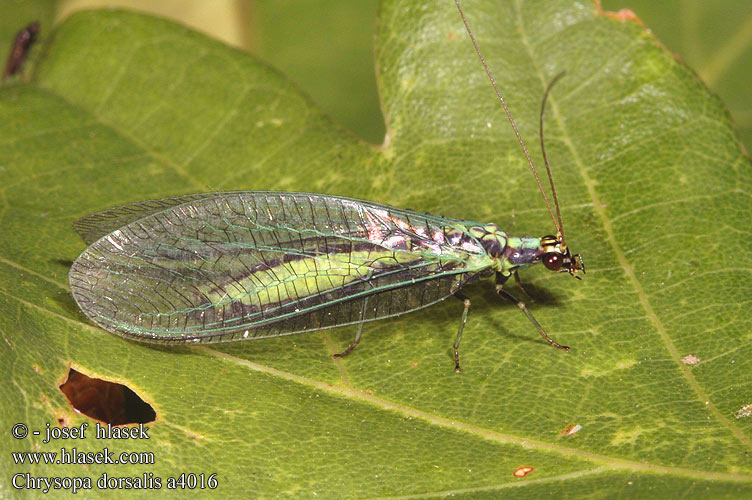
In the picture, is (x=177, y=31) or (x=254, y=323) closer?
(x=254, y=323)

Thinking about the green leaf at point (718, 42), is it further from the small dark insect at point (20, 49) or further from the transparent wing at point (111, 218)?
the small dark insect at point (20, 49)

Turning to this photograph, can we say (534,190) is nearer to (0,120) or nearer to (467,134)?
(467,134)

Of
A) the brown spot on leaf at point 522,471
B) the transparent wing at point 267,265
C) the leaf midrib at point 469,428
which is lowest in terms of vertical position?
the brown spot on leaf at point 522,471

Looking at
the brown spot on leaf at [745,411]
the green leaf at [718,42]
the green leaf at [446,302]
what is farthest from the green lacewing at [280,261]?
the green leaf at [718,42]

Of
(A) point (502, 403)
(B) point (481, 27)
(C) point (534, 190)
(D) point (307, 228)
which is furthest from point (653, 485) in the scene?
(B) point (481, 27)

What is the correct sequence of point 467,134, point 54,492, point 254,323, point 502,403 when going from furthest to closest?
point 467,134 < point 254,323 < point 502,403 < point 54,492

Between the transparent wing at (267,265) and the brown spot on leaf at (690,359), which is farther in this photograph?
the transparent wing at (267,265)

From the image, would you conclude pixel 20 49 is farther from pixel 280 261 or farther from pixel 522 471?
pixel 522 471

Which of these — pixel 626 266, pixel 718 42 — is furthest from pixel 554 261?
pixel 718 42
